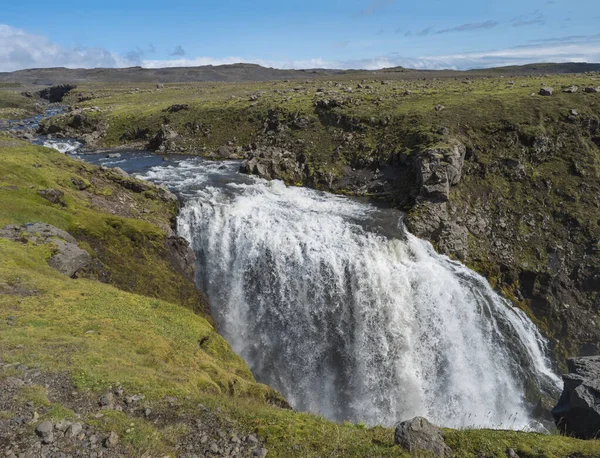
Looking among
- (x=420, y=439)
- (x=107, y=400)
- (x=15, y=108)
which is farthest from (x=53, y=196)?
(x=15, y=108)

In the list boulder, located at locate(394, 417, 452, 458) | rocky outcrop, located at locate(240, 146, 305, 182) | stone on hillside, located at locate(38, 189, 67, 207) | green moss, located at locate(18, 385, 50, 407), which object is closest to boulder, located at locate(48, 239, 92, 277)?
stone on hillside, located at locate(38, 189, 67, 207)

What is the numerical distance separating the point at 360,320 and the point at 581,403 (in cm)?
1861

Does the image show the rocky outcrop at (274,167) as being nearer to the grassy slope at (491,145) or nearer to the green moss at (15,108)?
the grassy slope at (491,145)

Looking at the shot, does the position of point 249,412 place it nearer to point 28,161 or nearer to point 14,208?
point 14,208

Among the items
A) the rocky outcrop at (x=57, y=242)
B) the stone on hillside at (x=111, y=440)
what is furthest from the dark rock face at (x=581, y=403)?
the rocky outcrop at (x=57, y=242)

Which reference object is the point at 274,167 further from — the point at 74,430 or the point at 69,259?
the point at 74,430

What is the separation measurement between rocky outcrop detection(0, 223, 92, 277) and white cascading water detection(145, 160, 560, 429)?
39.3 feet

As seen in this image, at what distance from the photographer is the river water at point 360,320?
109 feet

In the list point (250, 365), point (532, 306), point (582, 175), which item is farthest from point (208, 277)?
point (582, 175)

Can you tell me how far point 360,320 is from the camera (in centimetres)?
3653

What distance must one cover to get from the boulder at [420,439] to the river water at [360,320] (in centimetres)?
1963

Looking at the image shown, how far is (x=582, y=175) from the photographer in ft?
181

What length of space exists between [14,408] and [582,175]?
221 feet

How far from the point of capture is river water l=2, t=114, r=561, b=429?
3325cm
